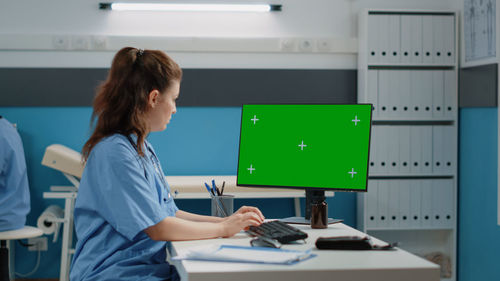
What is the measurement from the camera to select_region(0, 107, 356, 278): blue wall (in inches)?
126

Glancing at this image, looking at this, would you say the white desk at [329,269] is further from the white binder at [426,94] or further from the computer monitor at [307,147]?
the white binder at [426,94]

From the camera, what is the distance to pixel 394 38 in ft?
10.4

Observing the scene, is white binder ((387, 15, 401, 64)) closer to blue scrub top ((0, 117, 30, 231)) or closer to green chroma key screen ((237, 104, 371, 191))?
green chroma key screen ((237, 104, 371, 191))

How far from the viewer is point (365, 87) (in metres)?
3.17

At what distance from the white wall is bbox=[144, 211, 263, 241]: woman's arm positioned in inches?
76.2

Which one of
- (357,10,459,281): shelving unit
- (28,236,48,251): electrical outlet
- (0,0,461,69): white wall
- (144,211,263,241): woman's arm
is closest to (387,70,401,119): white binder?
(357,10,459,281): shelving unit

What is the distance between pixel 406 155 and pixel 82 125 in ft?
6.66

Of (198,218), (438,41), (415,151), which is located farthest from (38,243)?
(438,41)

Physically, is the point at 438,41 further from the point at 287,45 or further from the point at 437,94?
the point at 287,45

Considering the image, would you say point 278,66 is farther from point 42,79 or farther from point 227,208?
point 227,208

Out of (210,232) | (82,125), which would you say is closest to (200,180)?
(82,125)

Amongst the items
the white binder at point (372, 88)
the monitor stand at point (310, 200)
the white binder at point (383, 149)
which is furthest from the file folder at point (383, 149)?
the monitor stand at point (310, 200)

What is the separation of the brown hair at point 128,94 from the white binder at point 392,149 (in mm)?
Answer: 2060

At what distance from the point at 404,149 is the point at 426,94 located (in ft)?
1.21
